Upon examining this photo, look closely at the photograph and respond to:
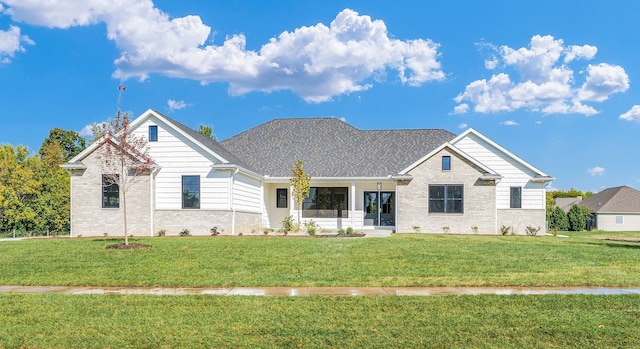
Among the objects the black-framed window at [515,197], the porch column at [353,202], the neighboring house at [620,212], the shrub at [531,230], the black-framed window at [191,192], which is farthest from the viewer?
the neighboring house at [620,212]

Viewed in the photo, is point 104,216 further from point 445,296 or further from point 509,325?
point 509,325

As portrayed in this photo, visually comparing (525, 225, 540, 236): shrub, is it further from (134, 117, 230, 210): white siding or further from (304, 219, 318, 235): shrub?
(134, 117, 230, 210): white siding

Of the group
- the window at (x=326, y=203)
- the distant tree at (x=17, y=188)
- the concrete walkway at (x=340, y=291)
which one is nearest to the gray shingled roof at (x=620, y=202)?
the window at (x=326, y=203)

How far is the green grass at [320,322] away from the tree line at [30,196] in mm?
23072

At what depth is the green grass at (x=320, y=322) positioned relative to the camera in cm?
570

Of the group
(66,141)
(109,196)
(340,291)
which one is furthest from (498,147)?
(66,141)

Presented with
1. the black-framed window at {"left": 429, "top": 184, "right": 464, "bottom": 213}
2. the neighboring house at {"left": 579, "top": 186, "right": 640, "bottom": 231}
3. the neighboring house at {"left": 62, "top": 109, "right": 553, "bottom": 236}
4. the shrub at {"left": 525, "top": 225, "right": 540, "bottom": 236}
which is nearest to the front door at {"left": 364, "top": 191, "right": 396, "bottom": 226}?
the neighboring house at {"left": 62, "top": 109, "right": 553, "bottom": 236}

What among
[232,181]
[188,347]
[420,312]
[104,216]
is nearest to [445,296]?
[420,312]

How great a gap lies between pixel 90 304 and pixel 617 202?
5672 cm

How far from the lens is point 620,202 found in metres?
52.2

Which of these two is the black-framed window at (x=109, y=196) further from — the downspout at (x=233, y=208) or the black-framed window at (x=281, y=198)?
the black-framed window at (x=281, y=198)

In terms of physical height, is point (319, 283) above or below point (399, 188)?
below

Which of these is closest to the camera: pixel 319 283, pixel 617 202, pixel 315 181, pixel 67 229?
pixel 319 283

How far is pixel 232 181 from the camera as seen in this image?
2391 centimetres
